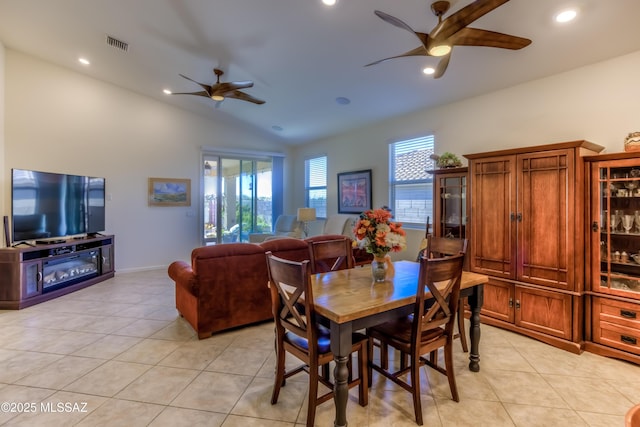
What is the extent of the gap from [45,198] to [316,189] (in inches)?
190

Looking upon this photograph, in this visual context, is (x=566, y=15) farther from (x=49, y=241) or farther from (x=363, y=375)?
(x=49, y=241)

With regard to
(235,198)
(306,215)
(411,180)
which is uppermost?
(411,180)

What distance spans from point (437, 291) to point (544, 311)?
1846 millimetres

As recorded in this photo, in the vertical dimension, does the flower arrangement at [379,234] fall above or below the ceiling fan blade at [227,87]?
below

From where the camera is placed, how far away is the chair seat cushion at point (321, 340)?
1.84 m

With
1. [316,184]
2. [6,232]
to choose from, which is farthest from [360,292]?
[316,184]

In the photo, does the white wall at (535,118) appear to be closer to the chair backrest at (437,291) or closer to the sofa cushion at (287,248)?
the sofa cushion at (287,248)

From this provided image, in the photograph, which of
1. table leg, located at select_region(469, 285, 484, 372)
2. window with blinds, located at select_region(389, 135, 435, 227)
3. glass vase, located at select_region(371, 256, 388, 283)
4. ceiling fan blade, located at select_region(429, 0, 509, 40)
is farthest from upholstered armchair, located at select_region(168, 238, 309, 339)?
window with blinds, located at select_region(389, 135, 435, 227)

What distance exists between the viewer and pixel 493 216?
327cm

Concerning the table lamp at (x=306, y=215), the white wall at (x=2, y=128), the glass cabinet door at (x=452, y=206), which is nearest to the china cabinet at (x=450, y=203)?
the glass cabinet door at (x=452, y=206)

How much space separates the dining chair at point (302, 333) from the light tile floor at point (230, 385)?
7.8 inches

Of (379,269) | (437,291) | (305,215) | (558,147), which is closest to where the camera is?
(437,291)

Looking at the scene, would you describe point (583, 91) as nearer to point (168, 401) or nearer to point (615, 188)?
point (615, 188)

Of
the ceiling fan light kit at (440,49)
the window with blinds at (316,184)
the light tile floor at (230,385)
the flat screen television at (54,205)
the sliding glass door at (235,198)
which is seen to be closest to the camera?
the light tile floor at (230,385)
